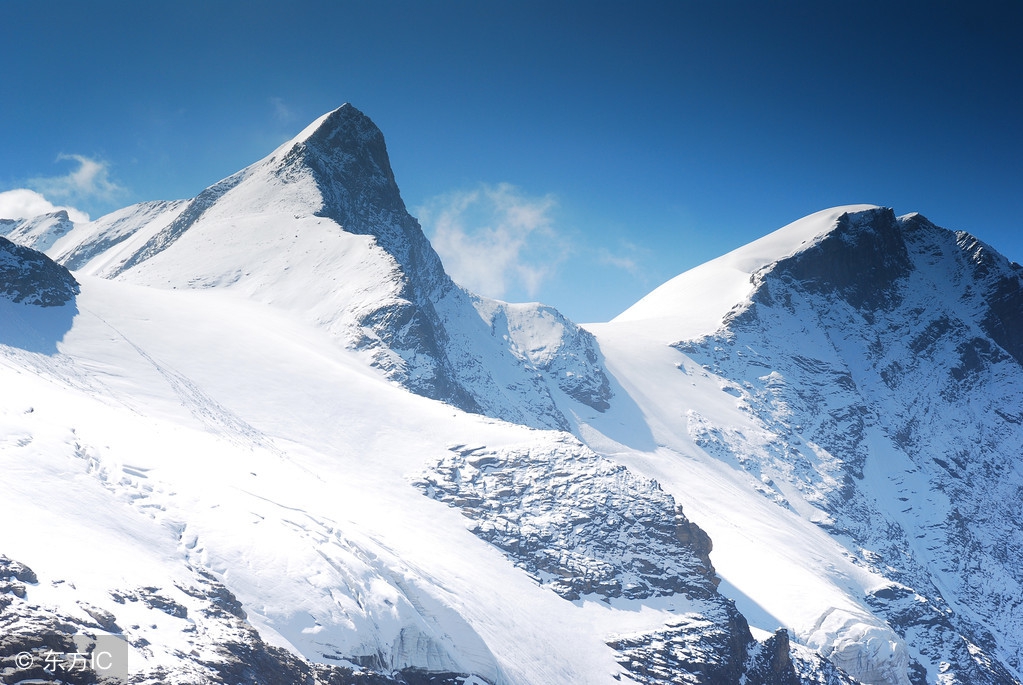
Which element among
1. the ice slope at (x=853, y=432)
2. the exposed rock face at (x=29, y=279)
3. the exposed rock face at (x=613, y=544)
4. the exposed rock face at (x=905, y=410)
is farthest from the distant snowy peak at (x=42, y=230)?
the exposed rock face at (x=613, y=544)

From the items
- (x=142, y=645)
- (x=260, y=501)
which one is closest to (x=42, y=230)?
(x=260, y=501)

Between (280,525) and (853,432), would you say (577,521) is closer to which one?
(280,525)

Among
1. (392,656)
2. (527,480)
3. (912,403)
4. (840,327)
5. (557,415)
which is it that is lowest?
(392,656)

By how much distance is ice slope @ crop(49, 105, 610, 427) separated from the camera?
93938 millimetres

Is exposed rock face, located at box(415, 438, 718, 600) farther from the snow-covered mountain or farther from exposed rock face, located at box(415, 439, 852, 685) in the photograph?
the snow-covered mountain

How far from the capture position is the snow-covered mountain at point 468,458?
121ft

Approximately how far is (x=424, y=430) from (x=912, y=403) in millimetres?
114989

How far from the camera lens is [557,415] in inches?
4808

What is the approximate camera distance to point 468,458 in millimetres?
66812

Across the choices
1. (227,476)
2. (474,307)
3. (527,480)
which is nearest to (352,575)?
(227,476)

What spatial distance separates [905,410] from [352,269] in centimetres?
10510

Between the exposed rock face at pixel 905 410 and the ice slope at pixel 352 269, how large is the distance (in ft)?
95.7

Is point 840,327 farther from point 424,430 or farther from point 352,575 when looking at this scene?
point 352,575

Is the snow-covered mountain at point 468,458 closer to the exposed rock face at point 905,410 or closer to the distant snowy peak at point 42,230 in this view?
the exposed rock face at point 905,410
